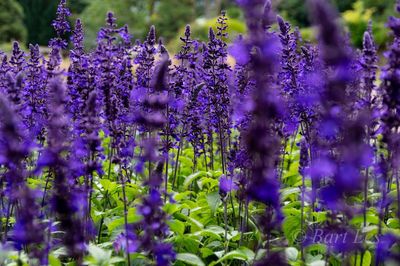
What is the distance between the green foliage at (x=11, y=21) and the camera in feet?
124

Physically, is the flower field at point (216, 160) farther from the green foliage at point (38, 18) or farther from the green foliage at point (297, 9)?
the green foliage at point (297, 9)

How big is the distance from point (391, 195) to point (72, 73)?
3211 mm

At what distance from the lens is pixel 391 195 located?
5.30m

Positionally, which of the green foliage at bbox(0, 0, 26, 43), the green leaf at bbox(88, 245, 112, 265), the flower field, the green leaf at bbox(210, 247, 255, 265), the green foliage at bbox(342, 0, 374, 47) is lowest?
the green leaf at bbox(210, 247, 255, 265)

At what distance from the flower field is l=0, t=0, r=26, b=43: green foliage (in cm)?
3244

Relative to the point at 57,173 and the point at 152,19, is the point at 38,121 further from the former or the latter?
the point at 152,19

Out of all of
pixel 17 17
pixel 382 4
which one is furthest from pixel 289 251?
pixel 382 4

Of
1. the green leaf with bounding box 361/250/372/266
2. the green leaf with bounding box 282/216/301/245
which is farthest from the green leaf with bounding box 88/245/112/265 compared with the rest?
the green leaf with bounding box 361/250/372/266

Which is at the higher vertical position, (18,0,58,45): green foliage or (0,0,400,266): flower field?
(18,0,58,45): green foliage

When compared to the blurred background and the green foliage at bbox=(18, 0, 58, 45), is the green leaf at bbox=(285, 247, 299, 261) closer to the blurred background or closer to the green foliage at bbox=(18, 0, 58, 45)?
the blurred background

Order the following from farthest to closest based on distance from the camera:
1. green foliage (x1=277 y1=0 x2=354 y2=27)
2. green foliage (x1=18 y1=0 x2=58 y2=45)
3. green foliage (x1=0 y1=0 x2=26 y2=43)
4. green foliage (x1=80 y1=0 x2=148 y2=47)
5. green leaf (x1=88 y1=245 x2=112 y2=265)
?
green foliage (x1=277 y1=0 x2=354 y2=27)
green foliage (x1=80 y1=0 x2=148 y2=47)
green foliage (x1=18 y1=0 x2=58 y2=45)
green foliage (x1=0 y1=0 x2=26 y2=43)
green leaf (x1=88 y1=245 x2=112 y2=265)

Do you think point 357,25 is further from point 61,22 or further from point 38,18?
point 61,22

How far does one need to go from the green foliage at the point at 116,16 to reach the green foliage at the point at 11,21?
4.81 m

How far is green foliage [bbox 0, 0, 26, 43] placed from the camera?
3772 centimetres
